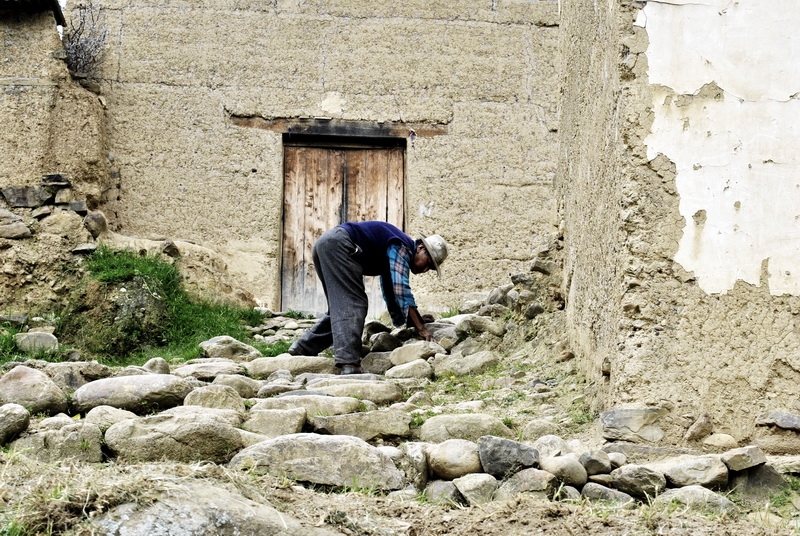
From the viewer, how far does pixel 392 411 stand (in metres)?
4.66

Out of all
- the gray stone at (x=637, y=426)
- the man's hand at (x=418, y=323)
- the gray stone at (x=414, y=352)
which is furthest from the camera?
the man's hand at (x=418, y=323)

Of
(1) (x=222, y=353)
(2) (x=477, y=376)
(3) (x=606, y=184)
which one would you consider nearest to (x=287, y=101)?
(1) (x=222, y=353)

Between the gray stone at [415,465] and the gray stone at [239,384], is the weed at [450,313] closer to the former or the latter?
the gray stone at [239,384]

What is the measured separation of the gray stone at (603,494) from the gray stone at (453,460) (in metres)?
0.41

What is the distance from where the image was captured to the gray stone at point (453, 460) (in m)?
3.96

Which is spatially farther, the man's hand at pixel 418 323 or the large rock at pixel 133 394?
the man's hand at pixel 418 323

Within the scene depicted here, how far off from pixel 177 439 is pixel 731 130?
2.57m

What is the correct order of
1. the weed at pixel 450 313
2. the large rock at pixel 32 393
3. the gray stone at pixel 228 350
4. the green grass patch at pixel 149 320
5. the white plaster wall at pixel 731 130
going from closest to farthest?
the white plaster wall at pixel 731 130, the large rock at pixel 32 393, the gray stone at pixel 228 350, the green grass patch at pixel 149 320, the weed at pixel 450 313

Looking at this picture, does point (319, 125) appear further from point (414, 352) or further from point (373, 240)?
point (414, 352)

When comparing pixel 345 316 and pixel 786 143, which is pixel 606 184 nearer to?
pixel 786 143

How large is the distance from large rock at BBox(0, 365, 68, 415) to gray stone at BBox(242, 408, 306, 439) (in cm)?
88

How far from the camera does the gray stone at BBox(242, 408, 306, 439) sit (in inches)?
169

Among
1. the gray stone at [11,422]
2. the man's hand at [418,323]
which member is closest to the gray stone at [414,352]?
the man's hand at [418,323]

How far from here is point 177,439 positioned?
385cm
